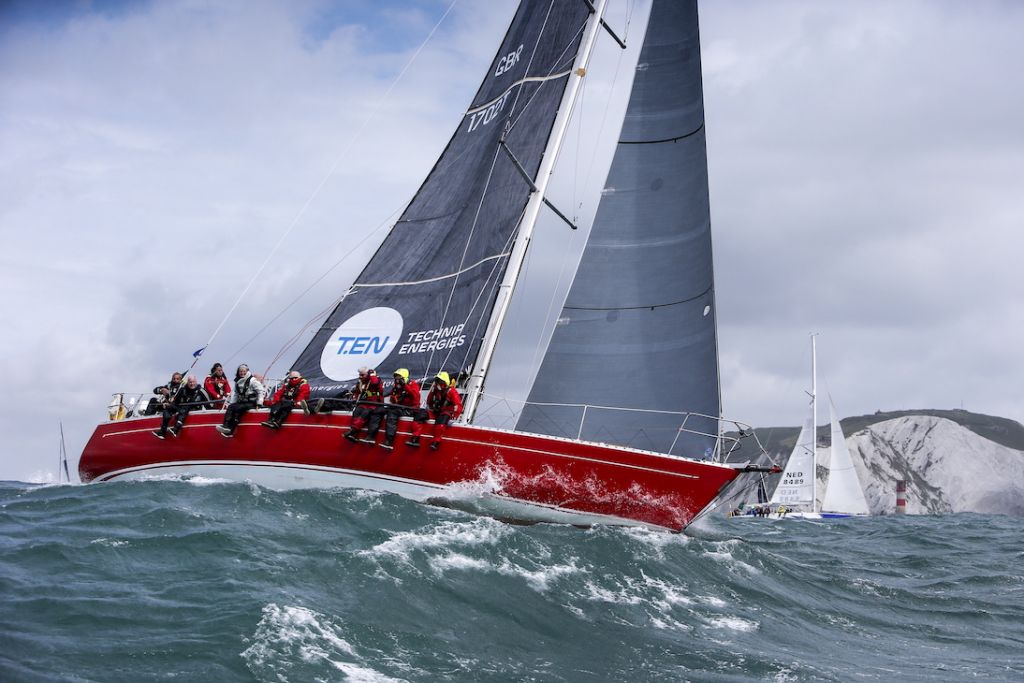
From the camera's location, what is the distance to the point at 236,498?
13828mm

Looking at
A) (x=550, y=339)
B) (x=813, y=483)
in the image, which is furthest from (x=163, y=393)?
(x=813, y=483)

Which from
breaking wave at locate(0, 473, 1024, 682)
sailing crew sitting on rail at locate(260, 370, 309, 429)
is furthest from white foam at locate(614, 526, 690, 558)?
sailing crew sitting on rail at locate(260, 370, 309, 429)

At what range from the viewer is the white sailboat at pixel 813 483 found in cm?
5225

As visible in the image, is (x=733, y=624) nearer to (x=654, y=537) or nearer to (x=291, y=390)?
(x=654, y=537)

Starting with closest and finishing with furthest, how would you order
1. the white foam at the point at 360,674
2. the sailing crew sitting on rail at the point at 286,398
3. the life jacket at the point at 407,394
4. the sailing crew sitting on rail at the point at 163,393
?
1. the white foam at the point at 360,674
2. the life jacket at the point at 407,394
3. the sailing crew sitting on rail at the point at 286,398
4. the sailing crew sitting on rail at the point at 163,393

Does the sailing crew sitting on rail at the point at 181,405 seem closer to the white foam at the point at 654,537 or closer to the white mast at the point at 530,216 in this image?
the white mast at the point at 530,216

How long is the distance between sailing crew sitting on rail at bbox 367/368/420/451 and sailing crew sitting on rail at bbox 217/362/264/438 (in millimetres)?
2617

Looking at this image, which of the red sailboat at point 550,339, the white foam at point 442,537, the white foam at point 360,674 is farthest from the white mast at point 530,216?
the white foam at point 360,674

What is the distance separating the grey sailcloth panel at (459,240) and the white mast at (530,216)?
15 centimetres

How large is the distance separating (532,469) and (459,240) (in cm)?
523

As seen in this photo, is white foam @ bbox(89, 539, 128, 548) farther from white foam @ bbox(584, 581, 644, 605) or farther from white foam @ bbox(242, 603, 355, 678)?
white foam @ bbox(584, 581, 644, 605)

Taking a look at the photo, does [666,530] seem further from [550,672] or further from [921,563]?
[921,563]

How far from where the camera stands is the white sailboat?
52.2 metres

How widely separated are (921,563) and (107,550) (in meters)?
16.1
